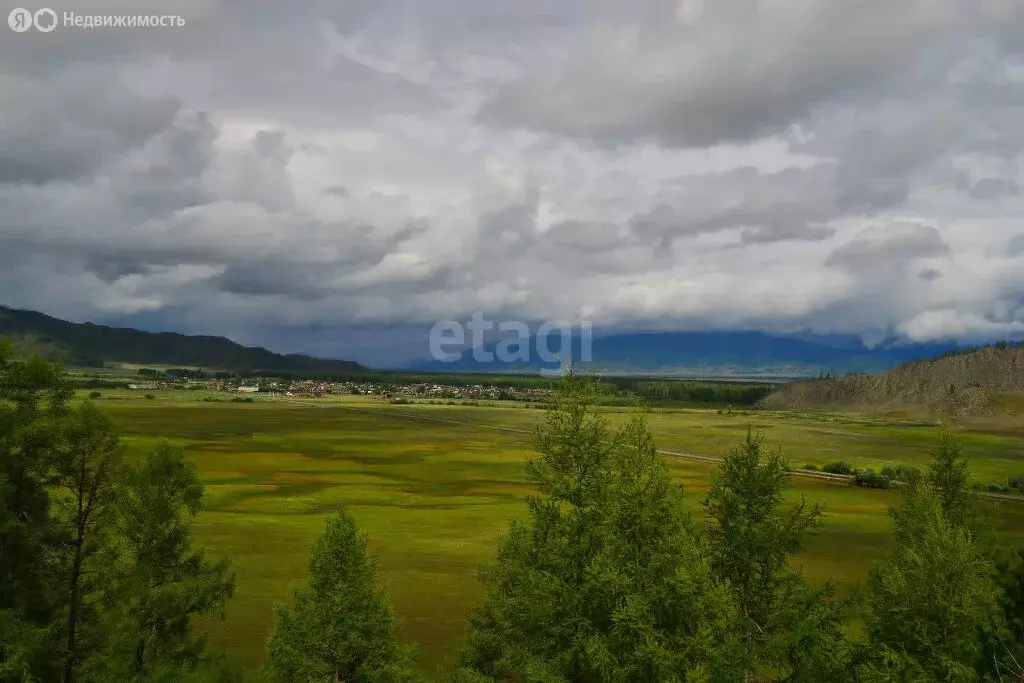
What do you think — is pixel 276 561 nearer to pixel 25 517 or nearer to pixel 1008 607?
pixel 25 517

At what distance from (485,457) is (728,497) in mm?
101151

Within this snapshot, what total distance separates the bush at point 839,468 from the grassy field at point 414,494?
11779 millimetres

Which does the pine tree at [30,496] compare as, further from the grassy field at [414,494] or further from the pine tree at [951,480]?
the pine tree at [951,480]

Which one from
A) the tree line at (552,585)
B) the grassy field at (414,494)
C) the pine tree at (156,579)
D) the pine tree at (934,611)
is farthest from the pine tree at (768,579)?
Result: the pine tree at (156,579)

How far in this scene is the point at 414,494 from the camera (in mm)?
88125

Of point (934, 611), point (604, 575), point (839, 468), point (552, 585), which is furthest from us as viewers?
point (839, 468)

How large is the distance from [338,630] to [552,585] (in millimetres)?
8011

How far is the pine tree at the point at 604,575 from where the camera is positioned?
2078 cm

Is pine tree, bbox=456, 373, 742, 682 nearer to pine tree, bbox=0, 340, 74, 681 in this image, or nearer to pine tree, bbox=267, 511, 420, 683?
pine tree, bbox=267, 511, 420, 683

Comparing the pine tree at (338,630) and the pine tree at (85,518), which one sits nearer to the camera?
the pine tree at (338,630)

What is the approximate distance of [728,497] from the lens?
87.8ft

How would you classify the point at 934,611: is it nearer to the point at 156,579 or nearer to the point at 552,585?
the point at 552,585

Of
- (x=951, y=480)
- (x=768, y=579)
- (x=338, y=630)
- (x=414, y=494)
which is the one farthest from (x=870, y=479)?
(x=338, y=630)

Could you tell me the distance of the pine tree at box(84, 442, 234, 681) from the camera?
2453 cm
